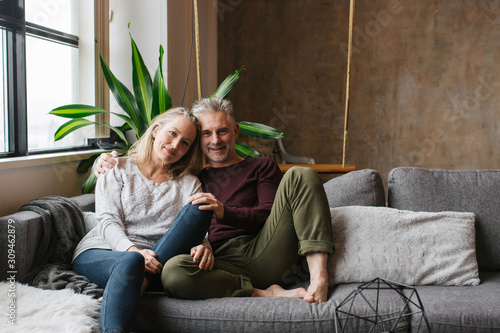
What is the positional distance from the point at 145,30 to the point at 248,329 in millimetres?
2350

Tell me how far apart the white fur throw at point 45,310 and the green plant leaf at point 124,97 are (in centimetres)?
131

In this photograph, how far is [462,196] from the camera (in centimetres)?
203

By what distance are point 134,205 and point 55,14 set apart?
1455 millimetres

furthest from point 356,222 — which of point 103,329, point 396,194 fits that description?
point 103,329

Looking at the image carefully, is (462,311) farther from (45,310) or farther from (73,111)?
(73,111)

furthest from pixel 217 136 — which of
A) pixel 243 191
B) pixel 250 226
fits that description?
pixel 250 226

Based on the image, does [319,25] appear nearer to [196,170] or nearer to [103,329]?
[196,170]

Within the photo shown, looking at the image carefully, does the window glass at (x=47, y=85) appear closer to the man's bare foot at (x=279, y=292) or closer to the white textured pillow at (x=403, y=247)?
the man's bare foot at (x=279, y=292)

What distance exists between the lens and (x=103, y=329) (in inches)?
53.7

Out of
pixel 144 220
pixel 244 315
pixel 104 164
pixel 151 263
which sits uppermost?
pixel 104 164

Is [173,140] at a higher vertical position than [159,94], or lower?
lower

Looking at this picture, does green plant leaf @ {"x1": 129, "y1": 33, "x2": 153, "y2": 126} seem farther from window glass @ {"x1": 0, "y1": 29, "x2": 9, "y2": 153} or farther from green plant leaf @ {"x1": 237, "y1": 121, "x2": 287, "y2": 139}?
window glass @ {"x1": 0, "y1": 29, "x2": 9, "y2": 153}

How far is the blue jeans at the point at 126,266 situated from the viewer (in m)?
1.39

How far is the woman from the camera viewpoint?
1460 millimetres
